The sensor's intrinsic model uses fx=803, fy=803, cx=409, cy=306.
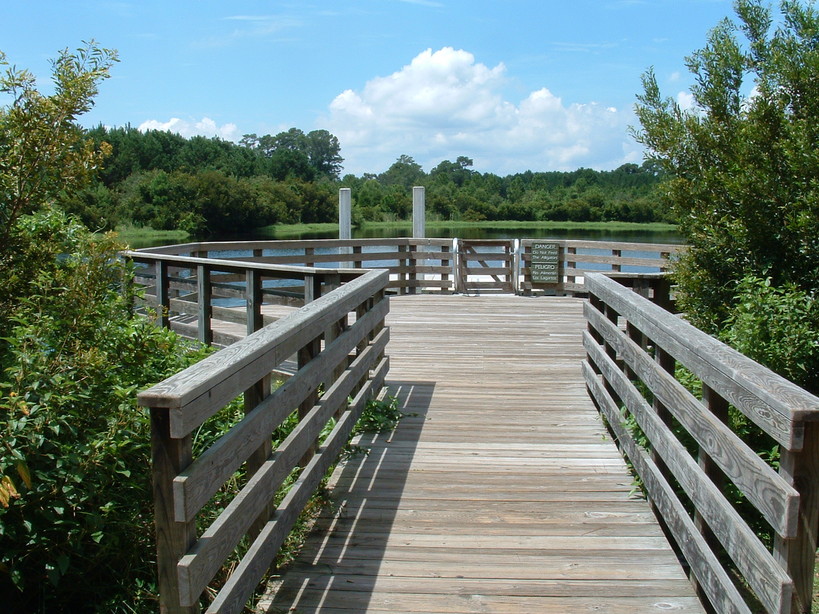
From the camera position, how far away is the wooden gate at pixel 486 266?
12.6m

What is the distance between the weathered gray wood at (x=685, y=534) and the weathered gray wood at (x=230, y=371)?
165 centimetres

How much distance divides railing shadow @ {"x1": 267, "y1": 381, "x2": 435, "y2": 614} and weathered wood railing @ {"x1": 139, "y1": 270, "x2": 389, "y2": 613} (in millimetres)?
187

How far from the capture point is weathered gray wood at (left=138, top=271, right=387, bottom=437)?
2.11 m

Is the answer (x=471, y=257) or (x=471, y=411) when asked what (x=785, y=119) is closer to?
(x=471, y=411)

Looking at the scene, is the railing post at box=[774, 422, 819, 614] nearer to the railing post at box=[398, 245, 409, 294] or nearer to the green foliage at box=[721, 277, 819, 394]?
the green foliage at box=[721, 277, 819, 394]

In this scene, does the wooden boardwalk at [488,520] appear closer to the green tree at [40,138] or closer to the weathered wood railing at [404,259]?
the green tree at [40,138]

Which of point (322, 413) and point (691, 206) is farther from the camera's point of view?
point (691, 206)

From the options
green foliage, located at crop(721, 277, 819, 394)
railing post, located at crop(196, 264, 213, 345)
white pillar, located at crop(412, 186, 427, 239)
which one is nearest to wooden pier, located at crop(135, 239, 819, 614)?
green foliage, located at crop(721, 277, 819, 394)

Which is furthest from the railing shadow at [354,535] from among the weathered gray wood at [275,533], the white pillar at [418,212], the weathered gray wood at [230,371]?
the white pillar at [418,212]

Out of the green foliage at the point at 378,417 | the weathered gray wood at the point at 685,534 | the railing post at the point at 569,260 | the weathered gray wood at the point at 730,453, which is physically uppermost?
the railing post at the point at 569,260

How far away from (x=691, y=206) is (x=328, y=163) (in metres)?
144

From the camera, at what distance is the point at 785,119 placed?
5.39 m

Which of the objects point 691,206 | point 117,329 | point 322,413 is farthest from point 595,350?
point 117,329

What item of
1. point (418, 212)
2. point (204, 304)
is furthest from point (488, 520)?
point (418, 212)
